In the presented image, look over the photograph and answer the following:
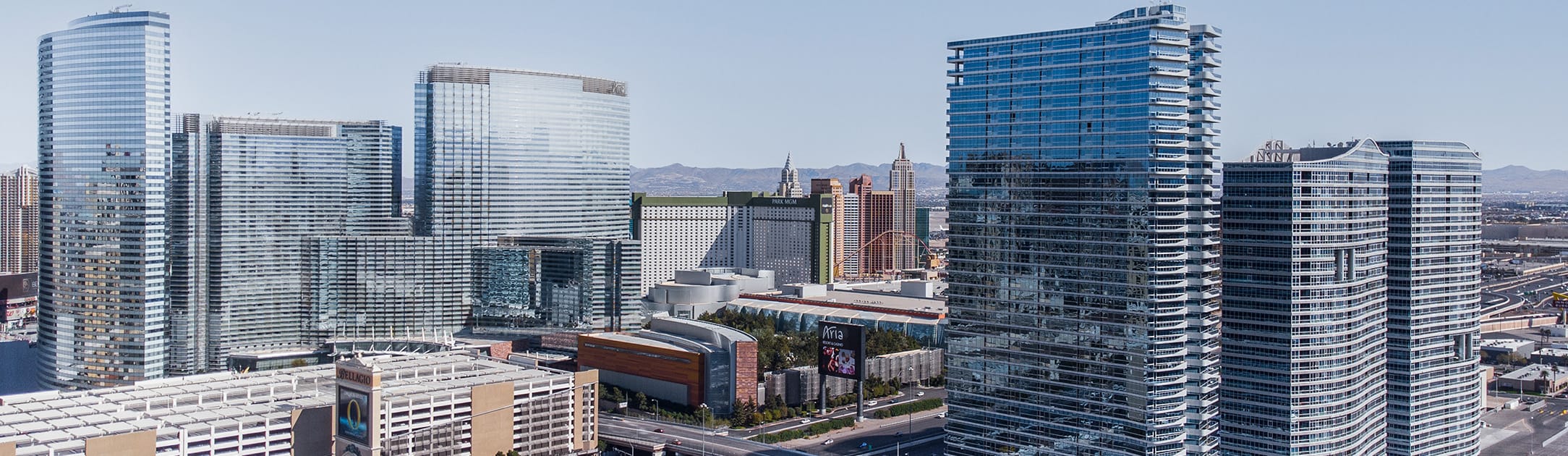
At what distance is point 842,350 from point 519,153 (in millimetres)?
63181

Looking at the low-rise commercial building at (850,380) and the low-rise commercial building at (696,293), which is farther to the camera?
the low-rise commercial building at (696,293)

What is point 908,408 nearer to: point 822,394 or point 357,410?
point 822,394

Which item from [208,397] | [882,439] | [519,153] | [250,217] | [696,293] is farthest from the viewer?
[696,293]

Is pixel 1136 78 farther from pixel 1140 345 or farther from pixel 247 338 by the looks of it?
pixel 247 338

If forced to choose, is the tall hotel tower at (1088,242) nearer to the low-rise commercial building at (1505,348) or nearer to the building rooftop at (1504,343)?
the low-rise commercial building at (1505,348)

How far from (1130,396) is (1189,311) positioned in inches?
224

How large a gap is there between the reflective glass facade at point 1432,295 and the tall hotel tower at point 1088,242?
48.0ft

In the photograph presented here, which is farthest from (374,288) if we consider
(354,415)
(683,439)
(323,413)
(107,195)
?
(354,415)

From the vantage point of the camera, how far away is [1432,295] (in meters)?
81.2

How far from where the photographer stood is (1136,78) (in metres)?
69.9

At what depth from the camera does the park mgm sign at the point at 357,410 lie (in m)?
77.2

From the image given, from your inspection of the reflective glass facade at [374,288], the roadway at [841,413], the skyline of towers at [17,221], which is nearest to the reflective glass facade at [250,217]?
the reflective glass facade at [374,288]

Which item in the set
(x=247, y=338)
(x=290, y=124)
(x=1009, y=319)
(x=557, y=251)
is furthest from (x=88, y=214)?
(x=1009, y=319)

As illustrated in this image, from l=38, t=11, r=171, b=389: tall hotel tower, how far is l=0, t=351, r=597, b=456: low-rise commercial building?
22984mm
